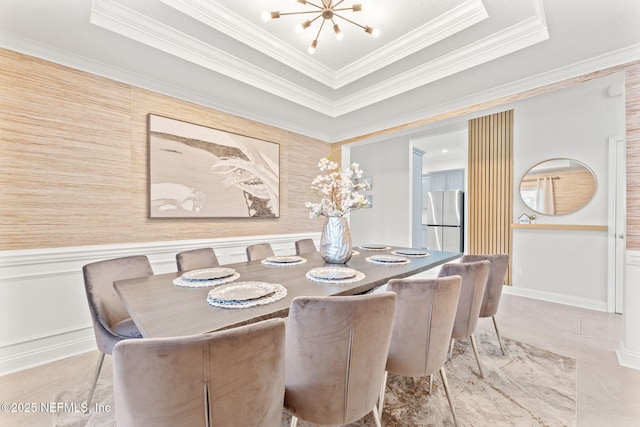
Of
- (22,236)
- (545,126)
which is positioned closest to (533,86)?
(545,126)

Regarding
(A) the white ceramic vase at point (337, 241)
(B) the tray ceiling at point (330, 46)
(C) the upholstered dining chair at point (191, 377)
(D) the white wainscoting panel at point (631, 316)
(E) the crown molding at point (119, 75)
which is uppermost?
(B) the tray ceiling at point (330, 46)

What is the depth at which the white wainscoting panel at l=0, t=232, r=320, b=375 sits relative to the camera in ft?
6.74

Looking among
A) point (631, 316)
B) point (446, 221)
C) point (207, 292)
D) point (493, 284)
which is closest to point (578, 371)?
point (631, 316)

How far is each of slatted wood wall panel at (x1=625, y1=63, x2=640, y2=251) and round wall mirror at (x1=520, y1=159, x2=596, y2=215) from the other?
58.6 inches

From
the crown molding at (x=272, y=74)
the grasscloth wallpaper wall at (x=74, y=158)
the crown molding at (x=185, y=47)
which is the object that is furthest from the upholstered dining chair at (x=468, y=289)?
the grasscloth wallpaper wall at (x=74, y=158)

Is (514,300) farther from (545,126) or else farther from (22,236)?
(22,236)

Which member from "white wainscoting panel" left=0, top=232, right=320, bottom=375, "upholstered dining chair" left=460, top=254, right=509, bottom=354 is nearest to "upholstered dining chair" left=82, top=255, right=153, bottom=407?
"white wainscoting panel" left=0, top=232, right=320, bottom=375

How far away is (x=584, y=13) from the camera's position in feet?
6.07

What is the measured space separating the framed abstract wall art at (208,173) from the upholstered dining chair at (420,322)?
251 centimetres

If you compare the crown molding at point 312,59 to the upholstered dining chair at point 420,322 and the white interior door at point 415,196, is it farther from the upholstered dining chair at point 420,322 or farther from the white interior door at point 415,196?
the white interior door at point 415,196

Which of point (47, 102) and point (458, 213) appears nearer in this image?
point (47, 102)

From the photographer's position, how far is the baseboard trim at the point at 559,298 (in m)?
3.30

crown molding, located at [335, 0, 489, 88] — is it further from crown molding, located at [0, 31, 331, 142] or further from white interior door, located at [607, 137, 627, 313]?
white interior door, located at [607, 137, 627, 313]

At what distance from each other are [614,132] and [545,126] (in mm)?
680
